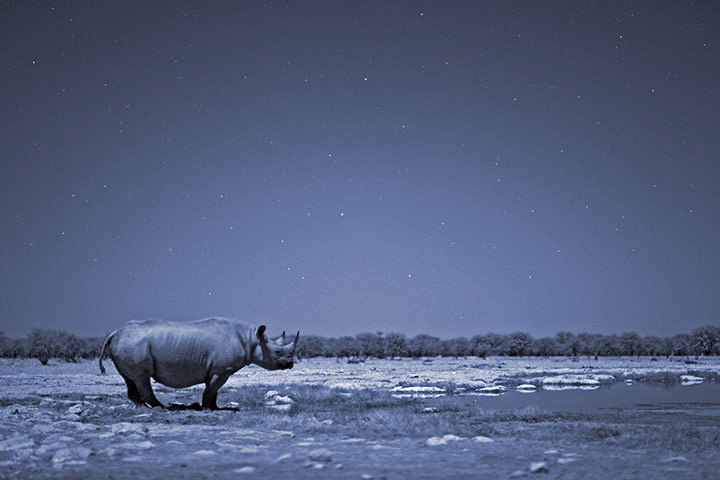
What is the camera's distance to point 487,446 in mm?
10266

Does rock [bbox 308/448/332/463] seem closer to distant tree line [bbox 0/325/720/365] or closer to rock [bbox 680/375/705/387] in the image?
rock [bbox 680/375/705/387]

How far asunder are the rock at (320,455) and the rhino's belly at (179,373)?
7322mm

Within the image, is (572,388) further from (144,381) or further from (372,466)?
(372,466)

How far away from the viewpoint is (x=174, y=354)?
1606 cm

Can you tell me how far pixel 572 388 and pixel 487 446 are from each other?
66.0ft

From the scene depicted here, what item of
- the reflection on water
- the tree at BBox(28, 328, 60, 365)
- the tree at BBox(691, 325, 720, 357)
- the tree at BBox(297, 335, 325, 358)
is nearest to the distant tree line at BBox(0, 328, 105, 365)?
the tree at BBox(28, 328, 60, 365)

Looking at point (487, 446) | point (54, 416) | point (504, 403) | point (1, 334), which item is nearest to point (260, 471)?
point (487, 446)

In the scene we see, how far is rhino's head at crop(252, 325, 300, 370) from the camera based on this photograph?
17.5m

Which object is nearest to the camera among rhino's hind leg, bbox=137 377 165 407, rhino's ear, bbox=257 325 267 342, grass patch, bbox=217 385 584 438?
grass patch, bbox=217 385 584 438

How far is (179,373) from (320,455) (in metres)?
7.90

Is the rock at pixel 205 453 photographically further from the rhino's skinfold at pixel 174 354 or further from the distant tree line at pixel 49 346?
the distant tree line at pixel 49 346

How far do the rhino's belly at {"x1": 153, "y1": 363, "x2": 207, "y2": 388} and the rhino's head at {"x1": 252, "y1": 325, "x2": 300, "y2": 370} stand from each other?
62.6 inches

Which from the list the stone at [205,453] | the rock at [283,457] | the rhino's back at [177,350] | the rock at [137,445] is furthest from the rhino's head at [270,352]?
the rock at [283,457]

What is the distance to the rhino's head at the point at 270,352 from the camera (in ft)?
57.3
